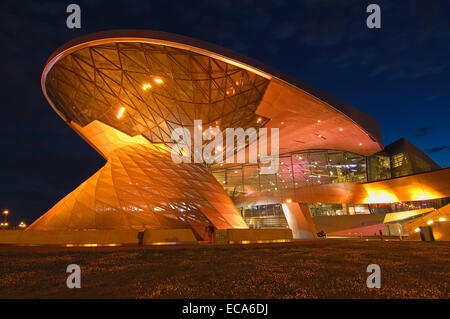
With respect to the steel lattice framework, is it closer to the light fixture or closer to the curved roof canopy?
the curved roof canopy

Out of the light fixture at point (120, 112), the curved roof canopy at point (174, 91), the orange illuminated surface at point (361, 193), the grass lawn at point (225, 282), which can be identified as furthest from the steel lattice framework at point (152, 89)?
the grass lawn at point (225, 282)

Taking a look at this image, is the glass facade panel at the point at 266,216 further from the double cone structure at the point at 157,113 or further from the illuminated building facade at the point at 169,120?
the double cone structure at the point at 157,113

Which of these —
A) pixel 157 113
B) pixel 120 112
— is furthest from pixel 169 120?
pixel 120 112

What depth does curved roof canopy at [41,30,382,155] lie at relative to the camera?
15461mm

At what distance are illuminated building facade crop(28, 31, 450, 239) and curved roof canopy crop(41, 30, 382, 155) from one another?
80mm

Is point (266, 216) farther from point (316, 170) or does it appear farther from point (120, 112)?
point (120, 112)

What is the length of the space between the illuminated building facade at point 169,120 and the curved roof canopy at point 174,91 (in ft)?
0.26

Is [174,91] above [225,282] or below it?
above

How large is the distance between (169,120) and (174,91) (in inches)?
151

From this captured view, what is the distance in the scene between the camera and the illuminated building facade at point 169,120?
54.4 feet

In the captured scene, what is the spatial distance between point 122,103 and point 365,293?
22.2m

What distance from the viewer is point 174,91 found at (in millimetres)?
20422

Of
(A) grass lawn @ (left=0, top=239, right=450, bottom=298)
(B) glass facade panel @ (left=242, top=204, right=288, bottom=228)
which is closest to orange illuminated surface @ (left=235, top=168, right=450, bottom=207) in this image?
(B) glass facade panel @ (left=242, top=204, right=288, bottom=228)

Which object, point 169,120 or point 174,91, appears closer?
point 174,91
